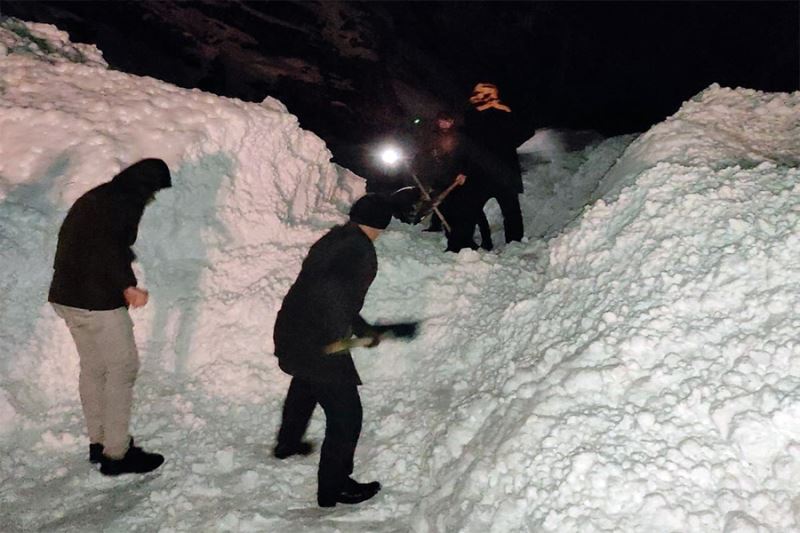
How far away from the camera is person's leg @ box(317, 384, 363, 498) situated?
360cm

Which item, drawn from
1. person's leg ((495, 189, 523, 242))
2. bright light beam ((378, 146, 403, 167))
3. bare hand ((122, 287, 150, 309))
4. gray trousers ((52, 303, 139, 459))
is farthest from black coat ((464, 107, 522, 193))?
gray trousers ((52, 303, 139, 459))

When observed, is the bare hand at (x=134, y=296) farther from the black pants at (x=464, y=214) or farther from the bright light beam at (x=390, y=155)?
the bright light beam at (x=390, y=155)

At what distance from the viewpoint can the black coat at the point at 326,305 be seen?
345 cm

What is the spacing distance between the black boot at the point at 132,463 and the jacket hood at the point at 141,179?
1.74 meters

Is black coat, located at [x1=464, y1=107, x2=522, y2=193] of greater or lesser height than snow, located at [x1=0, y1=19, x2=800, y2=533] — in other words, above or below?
above

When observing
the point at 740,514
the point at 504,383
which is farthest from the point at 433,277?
the point at 740,514

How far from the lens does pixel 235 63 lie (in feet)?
42.2

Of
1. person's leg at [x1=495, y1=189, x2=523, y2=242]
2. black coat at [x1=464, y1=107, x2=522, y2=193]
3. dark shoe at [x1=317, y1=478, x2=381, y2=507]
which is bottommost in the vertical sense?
dark shoe at [x1=317, y1=478, x2=381, y2=507]

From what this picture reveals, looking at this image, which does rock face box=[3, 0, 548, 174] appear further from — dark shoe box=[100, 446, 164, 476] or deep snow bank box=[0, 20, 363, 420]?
dark shoe box=[100, 446, 164, 476]

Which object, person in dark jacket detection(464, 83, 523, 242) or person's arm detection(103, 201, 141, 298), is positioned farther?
person in dark jacket detection(464, 83, 523, 242)

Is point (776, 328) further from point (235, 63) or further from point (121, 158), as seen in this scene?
point (235, 63)

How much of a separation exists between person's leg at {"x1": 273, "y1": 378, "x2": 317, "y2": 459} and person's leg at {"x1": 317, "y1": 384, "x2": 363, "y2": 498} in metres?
0.42

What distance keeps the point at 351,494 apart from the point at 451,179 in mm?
4058

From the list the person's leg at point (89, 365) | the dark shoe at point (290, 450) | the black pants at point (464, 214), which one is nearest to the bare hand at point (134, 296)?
the person's leg at point (89, 365)
